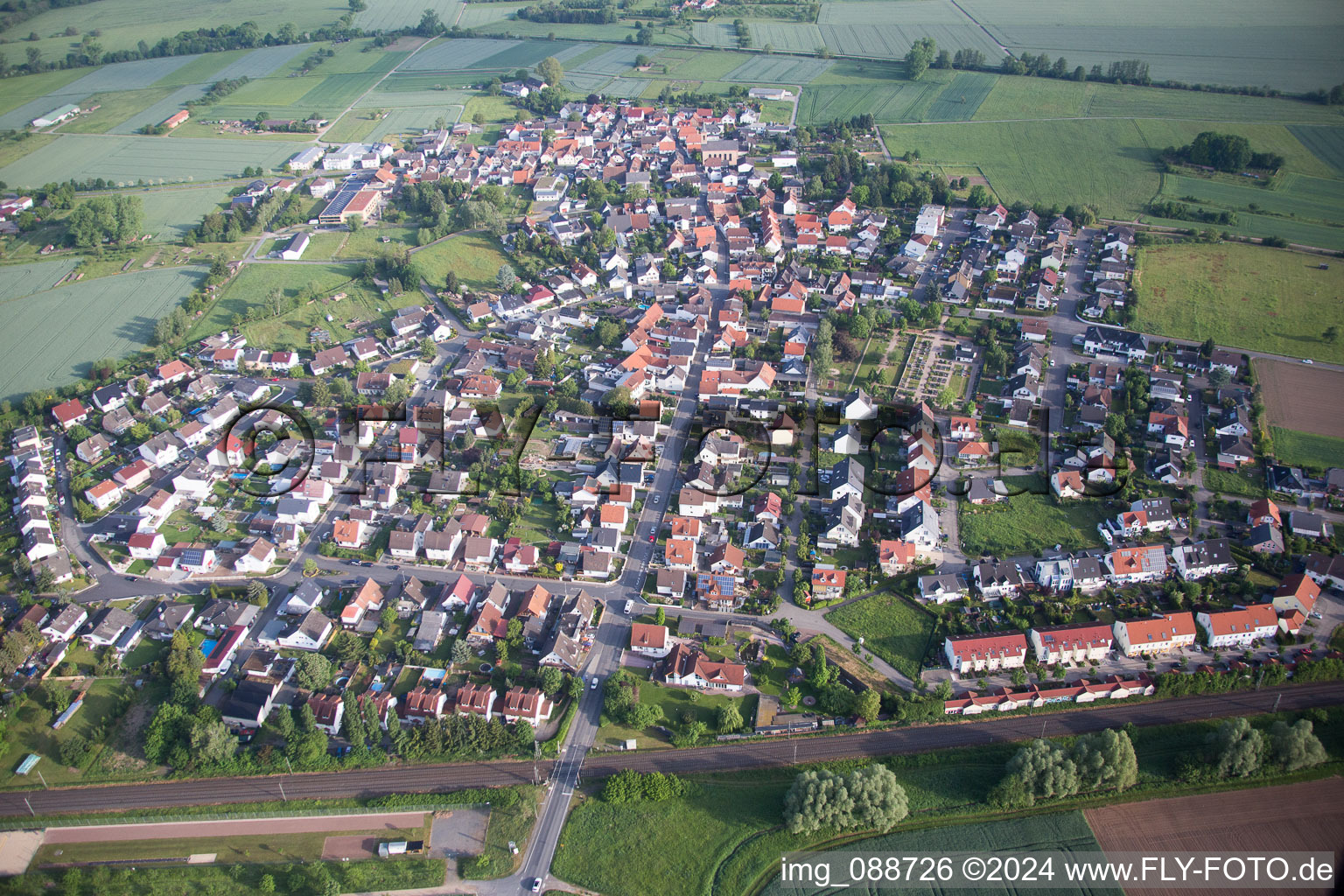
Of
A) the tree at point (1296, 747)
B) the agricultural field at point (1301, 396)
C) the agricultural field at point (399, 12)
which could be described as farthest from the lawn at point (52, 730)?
the agricultural field at point (399, 12)

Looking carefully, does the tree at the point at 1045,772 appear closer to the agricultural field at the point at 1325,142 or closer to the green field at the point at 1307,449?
the green field at the point at 1307,449

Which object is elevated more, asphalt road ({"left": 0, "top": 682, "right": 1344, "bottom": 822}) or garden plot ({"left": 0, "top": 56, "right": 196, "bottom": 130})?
garden plot ({"left": 0, "top": 56, "right": 196, "bottom": 130})

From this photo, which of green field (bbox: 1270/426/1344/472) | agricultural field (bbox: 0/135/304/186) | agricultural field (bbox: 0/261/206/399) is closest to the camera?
green field (bbox: 1270/426/1344/472)

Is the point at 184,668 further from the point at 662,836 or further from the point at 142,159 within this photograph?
the point at 142,159

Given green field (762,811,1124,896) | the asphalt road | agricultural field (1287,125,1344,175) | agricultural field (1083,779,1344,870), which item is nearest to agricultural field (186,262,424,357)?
the asphalt road

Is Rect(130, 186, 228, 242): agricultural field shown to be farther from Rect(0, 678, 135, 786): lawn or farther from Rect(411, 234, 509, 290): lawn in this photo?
Rect(0, 678, 135, 786): lawn

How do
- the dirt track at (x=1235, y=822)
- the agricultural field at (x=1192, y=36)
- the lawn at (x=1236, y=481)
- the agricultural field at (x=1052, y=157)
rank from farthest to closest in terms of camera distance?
the agricultural field at (x=1192, y=36)
the agricultural field at (x=1052, y=157)
the lawn at (x=1236, y=481)
the dirt track at (x=1235, y=822)
